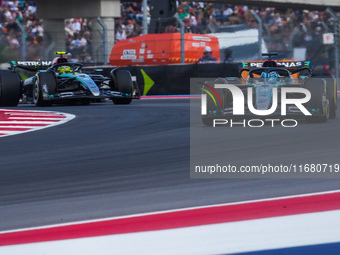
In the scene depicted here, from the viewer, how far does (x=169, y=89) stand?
17.3 m

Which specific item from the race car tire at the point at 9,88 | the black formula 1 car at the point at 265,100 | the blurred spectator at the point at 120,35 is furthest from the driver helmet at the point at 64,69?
the blurred spectator at the point at 120,35

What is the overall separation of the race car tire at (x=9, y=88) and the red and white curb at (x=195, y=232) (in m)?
10.3

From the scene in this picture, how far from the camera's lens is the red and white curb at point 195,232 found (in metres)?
3.34

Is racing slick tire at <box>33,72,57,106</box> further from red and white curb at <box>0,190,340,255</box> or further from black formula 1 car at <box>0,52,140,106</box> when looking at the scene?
red and white curb at <box>0,190,340,255</box>

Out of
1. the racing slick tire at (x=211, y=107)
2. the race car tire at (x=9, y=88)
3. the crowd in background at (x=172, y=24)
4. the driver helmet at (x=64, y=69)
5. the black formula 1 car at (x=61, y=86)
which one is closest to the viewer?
the racing slick tire at (x=211, y=107)

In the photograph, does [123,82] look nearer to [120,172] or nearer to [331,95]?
[331,95]

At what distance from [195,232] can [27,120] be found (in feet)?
24.0

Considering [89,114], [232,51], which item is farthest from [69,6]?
[89,114]

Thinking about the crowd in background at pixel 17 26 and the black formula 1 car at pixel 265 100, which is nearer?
the black formula 1 car at pixel 265 100

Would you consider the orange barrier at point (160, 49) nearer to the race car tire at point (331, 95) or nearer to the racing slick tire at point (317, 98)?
the race car tire at point (331, 95)

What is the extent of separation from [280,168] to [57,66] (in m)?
9.13

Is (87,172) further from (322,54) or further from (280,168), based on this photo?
(322,54)

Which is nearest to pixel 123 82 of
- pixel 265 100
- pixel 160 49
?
pixel 160 49

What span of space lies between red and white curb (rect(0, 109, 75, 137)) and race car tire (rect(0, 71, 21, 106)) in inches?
74.1
